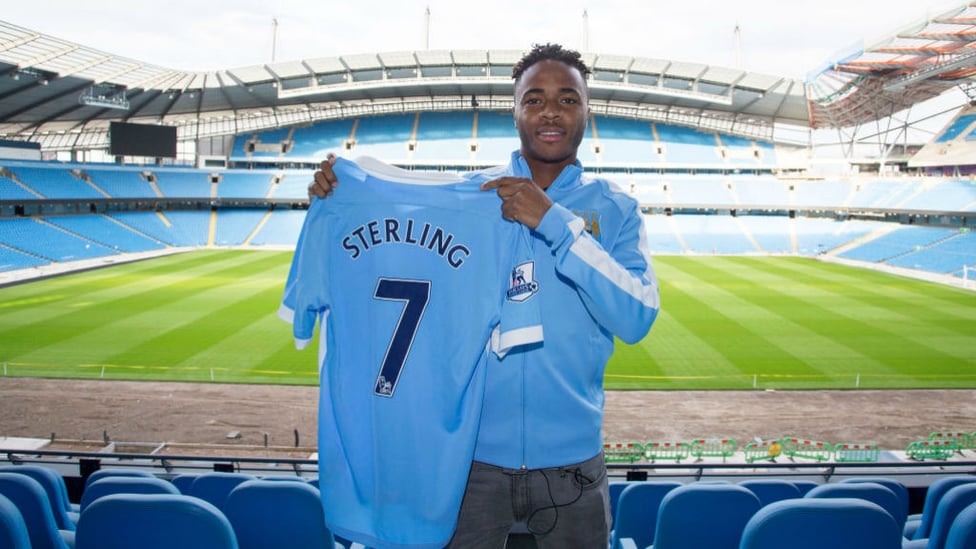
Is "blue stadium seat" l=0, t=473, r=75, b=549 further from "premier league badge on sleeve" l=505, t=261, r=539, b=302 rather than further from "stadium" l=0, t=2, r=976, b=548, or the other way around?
"premier league badge on sleeve" l=505, t=261, r=539, b=302

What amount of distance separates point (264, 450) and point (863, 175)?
173 feet

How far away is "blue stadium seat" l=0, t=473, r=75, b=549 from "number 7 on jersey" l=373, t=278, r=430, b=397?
1.53 metres

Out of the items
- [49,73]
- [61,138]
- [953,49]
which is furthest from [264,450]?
[61,138]

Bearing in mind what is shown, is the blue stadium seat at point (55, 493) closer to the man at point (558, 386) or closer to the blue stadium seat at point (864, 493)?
the man at point (558, 386)

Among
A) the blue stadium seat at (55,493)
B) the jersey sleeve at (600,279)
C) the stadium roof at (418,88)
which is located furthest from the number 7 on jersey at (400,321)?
the stadium roof at (418,88)

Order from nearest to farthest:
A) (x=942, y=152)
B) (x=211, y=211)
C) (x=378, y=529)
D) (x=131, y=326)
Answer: (x=378, y=529) → (x=131, y=326) → (x=942, y=152) → (x=211, y=211)

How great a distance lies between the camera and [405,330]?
2146 mm

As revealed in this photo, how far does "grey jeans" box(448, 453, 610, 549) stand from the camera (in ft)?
6.71

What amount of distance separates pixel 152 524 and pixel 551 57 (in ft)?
6.72

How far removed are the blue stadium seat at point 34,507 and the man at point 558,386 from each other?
5.62ft

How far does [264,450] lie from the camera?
1130 cm

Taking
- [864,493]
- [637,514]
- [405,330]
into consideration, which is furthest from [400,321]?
[864,493]

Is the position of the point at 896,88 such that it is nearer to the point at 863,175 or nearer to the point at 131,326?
the point at 863,175

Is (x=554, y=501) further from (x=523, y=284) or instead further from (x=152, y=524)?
(x=152, y=524)
